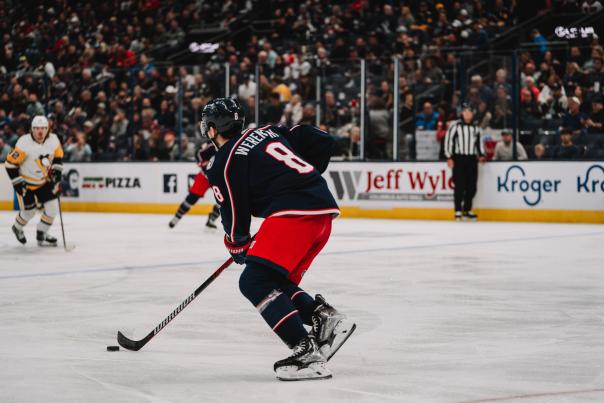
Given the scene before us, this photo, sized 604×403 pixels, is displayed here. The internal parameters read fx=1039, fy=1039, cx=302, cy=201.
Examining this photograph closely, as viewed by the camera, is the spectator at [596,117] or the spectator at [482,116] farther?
the spectator at [482,116]

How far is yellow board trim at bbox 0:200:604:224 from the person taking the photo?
15.8 m

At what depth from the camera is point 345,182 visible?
17844 millimetres

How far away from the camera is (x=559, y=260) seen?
9.92 meters

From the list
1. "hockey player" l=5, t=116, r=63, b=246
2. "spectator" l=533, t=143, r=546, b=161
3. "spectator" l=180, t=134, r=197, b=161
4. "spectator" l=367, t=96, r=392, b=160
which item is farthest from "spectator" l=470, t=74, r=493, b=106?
"hockey player" l=5, t=116, r=63, b=246

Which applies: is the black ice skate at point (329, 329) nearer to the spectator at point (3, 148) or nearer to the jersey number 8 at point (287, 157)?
the jersey number 8 at point (287, 157)

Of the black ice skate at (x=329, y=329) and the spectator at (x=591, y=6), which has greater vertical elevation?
the spectator at (x=591, y=6)

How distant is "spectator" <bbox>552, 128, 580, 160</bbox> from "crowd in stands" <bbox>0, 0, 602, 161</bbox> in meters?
0.14

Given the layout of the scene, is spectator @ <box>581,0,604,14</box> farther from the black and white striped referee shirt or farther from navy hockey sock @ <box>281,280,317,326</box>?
navy hockey sock @ <box>281,280,317,326</box>

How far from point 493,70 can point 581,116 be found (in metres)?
1.54

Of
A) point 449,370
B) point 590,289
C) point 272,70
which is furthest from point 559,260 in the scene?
point 272,70

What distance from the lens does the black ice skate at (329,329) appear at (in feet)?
15.1

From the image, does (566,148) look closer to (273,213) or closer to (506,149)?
(506,149)

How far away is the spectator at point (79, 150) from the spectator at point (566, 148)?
905cm

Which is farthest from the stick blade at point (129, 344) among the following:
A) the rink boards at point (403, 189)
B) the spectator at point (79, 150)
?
the spectator at point (79, 150)
